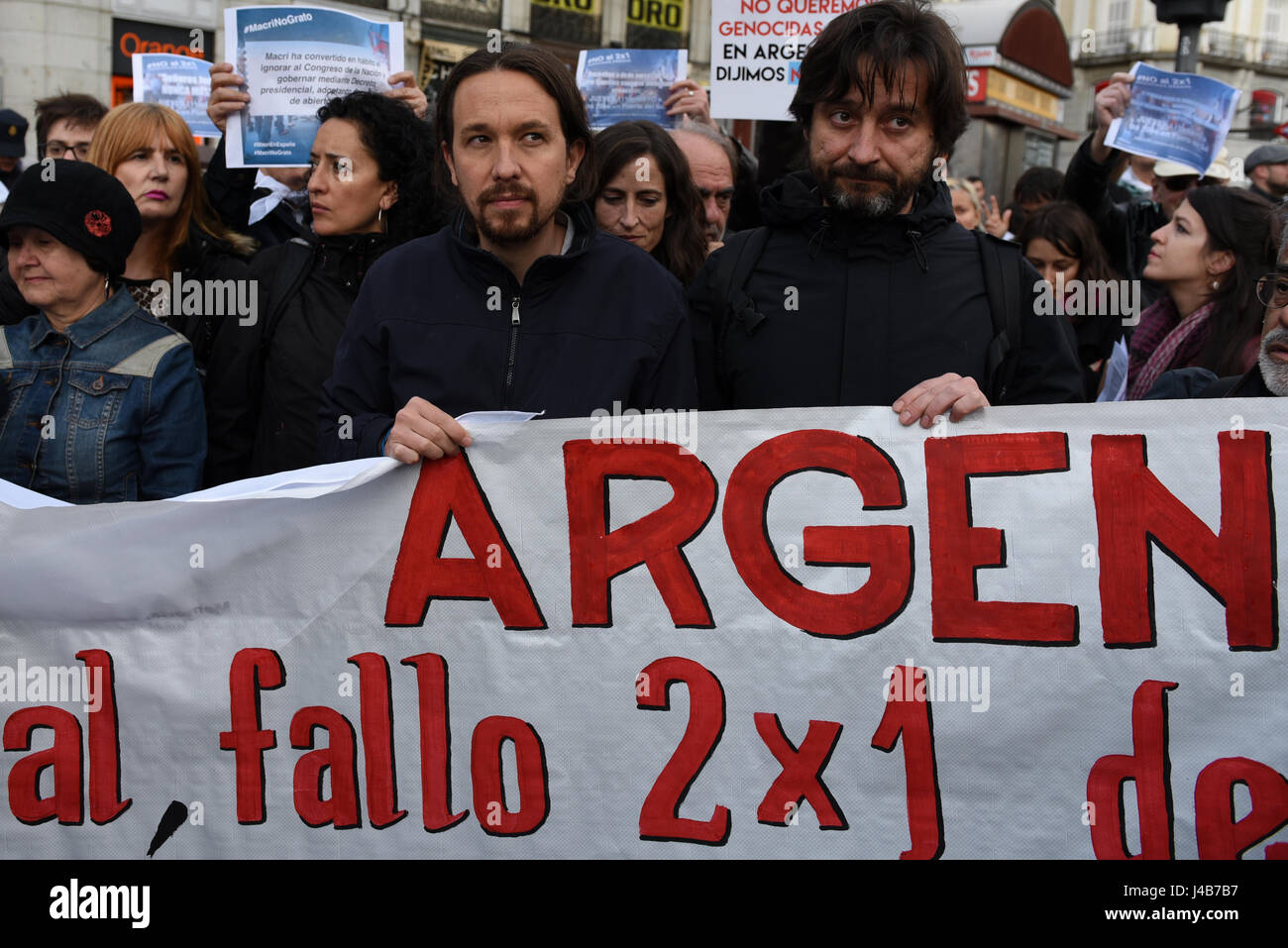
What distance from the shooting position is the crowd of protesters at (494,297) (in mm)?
2518

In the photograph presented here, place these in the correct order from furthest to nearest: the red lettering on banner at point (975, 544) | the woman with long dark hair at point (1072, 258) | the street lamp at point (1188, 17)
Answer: the street lamp at point (1188, 17)
the woman with long dark hair at point (1072, 258)
the red lettering on banner at point (975, 544)

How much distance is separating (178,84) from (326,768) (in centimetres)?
→ 396

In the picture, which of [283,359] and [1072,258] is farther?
[1072,258]

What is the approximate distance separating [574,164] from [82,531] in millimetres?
1309

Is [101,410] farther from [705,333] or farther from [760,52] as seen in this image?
[760,52]

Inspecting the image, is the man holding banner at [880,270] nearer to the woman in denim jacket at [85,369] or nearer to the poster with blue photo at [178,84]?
the woman in denim jacket at [85,369]

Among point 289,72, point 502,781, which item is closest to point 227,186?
point 289,72

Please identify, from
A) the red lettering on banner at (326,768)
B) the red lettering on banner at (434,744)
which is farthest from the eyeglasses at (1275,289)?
the red lettering on banner at (326,768)

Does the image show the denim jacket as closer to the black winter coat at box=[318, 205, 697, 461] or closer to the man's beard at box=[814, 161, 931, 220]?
the black winter coat at box=[318, 205, 697, 461]

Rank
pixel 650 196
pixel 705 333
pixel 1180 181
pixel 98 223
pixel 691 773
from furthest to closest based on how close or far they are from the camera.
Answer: pixel 1180 181, pixel 650 196, pixel 98 223, pixel 705 333, pixel 691 773

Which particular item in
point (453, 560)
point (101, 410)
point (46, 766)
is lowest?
point (46, 766)

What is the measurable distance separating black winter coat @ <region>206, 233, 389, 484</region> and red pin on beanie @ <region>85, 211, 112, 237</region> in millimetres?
420

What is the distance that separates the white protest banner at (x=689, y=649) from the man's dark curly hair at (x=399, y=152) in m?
1.18

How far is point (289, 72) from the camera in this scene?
3773mm
